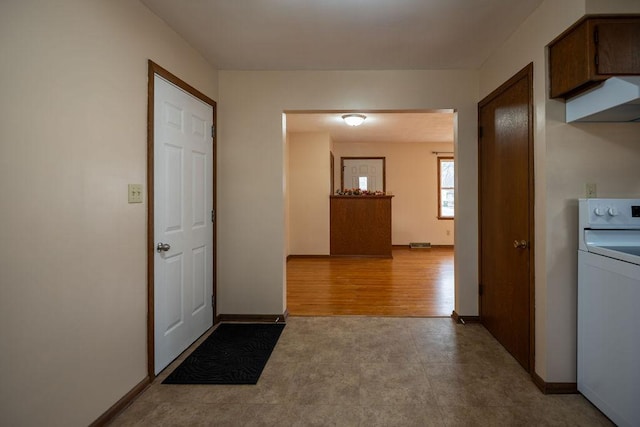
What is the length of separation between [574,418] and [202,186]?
3.06 meters

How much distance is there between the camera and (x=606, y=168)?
209cm

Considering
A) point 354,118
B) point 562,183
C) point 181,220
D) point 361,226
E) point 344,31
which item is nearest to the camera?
point 562,183

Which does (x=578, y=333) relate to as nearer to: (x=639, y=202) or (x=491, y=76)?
(x=639, y=202)

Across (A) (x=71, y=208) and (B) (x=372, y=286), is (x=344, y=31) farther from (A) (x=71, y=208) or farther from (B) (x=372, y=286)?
(B) (x=372, y=286)

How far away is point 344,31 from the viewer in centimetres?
261

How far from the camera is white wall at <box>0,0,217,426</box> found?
4.52ft

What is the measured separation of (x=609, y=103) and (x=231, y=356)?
2904mm

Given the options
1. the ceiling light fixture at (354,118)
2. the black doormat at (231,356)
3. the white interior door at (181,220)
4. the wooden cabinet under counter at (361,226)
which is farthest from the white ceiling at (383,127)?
the black doormat at (231,356)

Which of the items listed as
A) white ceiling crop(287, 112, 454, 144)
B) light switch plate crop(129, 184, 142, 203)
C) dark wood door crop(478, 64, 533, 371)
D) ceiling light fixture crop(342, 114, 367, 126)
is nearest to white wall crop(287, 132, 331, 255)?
white ceiling crop(287, 112, 454, 144)

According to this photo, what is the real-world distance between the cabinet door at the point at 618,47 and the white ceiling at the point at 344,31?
567mm

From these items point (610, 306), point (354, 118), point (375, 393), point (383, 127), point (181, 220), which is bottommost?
point (375, 393)

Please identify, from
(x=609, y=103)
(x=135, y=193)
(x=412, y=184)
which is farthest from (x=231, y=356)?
(x=412, y=184)

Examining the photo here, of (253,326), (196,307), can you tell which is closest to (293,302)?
(253,326)

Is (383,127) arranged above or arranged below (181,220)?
above
